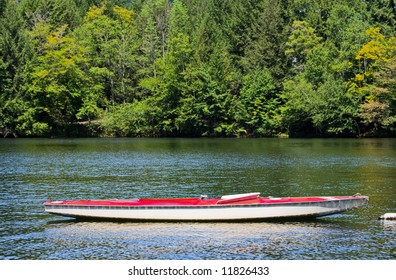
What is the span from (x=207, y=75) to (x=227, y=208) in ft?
306

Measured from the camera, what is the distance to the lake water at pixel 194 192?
3067 centimetres

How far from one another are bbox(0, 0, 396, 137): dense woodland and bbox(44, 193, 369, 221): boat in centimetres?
7830

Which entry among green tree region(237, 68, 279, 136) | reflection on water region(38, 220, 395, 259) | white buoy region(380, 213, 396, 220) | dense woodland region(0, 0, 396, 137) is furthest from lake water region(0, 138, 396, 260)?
green tree region(237, 68, 279, 136)

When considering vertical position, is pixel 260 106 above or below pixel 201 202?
above

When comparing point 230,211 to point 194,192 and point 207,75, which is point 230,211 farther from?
point 207,75

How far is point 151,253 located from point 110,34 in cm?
11754

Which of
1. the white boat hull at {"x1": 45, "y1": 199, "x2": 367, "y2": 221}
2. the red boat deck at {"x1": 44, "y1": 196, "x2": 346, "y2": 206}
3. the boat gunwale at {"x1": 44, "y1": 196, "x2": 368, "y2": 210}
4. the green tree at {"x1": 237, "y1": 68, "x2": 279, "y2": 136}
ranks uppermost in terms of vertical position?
the green tree at {"x1": 237, "y1": 68, "x2": 279, "y2": 136}

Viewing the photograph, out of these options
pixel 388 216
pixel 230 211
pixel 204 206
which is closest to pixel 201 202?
pixel 204 206

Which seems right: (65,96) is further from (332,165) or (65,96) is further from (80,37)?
(332,165)

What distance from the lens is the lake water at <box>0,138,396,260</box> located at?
30672 mm

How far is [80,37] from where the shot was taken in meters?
140

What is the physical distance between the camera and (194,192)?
46875 millimetres

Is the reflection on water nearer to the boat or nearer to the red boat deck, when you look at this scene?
the boat
